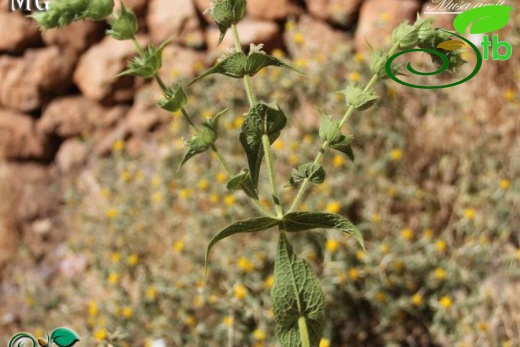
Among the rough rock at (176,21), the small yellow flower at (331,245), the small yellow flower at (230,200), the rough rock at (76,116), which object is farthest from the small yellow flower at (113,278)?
the rough rock at (176,21)

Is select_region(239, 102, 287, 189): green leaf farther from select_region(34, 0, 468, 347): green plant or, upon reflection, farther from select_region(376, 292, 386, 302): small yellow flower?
select_region(376, 292, 386, 302): small yellow flower

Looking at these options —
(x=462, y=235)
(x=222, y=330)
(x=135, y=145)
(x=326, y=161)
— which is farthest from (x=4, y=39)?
(x=462, y=235)

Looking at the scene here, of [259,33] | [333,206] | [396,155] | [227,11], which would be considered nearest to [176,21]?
[259,33]

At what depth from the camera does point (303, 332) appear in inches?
38.6

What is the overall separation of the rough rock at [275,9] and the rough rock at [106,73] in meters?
0.67

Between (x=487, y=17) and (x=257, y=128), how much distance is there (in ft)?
7.21

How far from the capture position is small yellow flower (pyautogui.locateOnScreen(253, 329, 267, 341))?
7.68ft

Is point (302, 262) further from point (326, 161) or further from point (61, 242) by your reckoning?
point (61, 242)

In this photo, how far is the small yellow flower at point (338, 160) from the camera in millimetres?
2828

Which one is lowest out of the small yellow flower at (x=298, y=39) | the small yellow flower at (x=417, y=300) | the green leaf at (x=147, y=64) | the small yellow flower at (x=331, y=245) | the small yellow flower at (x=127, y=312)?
the small yellow flower at (x=127, y=312)

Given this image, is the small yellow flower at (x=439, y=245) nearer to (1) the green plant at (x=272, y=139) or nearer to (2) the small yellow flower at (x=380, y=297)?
(2) the small yellow flower at (x=380, y=297)

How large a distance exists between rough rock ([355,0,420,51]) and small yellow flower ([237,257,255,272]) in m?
1.44

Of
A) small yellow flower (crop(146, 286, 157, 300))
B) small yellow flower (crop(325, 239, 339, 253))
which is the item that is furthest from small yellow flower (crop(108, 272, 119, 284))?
small yellow flower (crop(325, 239, 339, 253))

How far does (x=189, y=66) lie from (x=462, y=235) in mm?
1762
